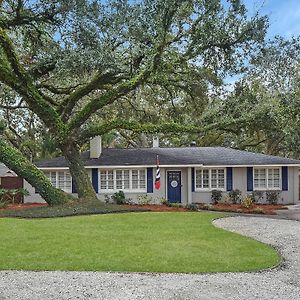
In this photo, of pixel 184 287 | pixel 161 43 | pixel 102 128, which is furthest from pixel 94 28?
pixel 184 287

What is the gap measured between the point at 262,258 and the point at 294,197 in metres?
14.5

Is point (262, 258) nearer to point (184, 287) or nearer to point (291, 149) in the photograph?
point (184, 287)

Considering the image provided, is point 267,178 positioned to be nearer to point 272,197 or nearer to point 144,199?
point 272,197

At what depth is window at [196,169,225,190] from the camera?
896 inches

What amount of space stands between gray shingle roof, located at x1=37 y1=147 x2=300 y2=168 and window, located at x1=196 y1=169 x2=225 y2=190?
561 millimetres

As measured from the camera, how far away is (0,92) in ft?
78.2

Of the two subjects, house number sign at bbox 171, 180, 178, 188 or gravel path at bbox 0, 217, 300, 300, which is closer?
gravel path at bbox 0, 217, 300, 300

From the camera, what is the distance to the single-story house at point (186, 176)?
73.3ft

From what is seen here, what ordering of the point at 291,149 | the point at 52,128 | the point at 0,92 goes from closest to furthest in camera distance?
the point at 52,128, the point at 0,92, the point at 291,149

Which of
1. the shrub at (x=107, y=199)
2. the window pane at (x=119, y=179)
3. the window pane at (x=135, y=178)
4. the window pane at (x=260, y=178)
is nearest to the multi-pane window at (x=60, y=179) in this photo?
the shrub at (x=107, y=199)

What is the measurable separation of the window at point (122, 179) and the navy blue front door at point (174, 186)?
53.0 inches

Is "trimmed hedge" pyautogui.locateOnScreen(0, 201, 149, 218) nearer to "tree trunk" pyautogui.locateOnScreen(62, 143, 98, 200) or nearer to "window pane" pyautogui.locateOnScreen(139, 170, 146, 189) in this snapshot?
"tree trunk" pyautogui.locateOnScreen(62, 143, 98, 200)

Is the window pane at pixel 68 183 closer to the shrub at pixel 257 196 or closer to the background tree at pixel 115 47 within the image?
the background tree at pixel 115 47

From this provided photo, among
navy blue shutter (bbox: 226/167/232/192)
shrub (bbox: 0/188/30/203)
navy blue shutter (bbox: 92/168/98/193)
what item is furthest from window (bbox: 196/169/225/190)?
shrub (bbox: 0/188/30/203)
